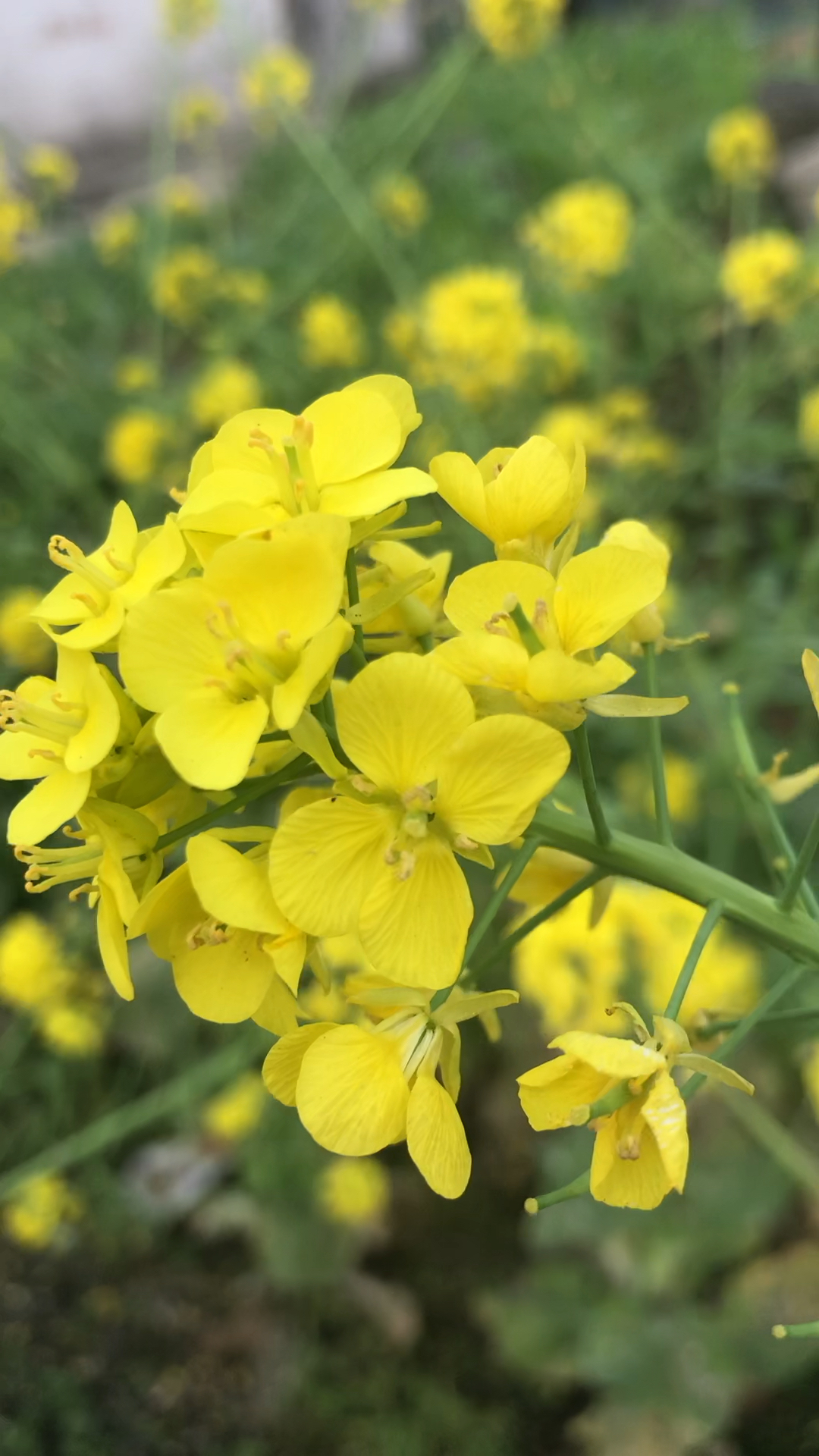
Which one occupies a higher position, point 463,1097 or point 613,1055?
point 613,1055

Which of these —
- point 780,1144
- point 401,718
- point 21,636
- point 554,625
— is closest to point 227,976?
point 401,718

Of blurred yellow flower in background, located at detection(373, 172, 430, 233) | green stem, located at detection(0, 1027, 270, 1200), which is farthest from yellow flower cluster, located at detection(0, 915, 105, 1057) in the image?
blurred yellow flower in background, located at detection(373, 172, 430, 233)

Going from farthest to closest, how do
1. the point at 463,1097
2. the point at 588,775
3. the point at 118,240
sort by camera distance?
the point at 118,240, the point at 463,1097, the point at 588,775

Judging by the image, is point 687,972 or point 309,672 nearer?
point 309,672

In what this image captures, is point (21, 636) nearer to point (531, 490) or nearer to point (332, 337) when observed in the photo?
point (332, 337)

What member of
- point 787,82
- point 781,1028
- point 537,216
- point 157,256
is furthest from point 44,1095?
point 787,82

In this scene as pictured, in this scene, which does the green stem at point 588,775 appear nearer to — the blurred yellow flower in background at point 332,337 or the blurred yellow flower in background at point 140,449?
the blurred yellow flower in background at point 140,449

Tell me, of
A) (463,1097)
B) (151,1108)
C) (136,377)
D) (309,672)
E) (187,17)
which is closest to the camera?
(309,672)
